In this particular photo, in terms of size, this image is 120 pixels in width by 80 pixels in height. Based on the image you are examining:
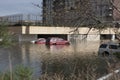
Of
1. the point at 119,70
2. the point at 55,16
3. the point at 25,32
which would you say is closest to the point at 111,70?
the point at 119,70

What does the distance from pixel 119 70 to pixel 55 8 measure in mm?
1676

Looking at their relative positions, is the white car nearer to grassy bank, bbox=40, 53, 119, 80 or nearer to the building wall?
grassy bank, bbox=40, 53, 119, 80

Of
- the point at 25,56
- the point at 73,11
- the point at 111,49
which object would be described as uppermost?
the point at 73,11

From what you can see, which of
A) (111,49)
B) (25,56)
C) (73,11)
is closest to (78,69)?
(111,49)

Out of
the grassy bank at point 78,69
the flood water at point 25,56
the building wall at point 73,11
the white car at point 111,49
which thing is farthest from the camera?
the flood water at point 25,56

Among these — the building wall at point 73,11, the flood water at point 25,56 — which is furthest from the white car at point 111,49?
the flood water at point 25,56

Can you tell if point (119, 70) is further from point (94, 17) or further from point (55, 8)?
point (55, 8)

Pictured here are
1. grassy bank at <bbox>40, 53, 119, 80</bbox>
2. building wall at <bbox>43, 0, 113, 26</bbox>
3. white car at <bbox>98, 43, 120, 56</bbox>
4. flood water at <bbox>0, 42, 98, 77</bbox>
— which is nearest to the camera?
building wall at <bbox>43, 0, 113, 26</bbox>

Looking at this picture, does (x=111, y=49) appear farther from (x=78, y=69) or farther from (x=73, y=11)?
(x=78, y=69)

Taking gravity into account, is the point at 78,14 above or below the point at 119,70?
above

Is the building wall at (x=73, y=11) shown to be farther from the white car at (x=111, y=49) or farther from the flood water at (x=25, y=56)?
the flood water at (x=25, y=56)

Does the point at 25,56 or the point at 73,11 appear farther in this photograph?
the point at 25,56

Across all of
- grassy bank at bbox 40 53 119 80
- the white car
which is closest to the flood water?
grassy bank at bbox 40 53 119 80

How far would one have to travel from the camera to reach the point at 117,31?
22.7ft
